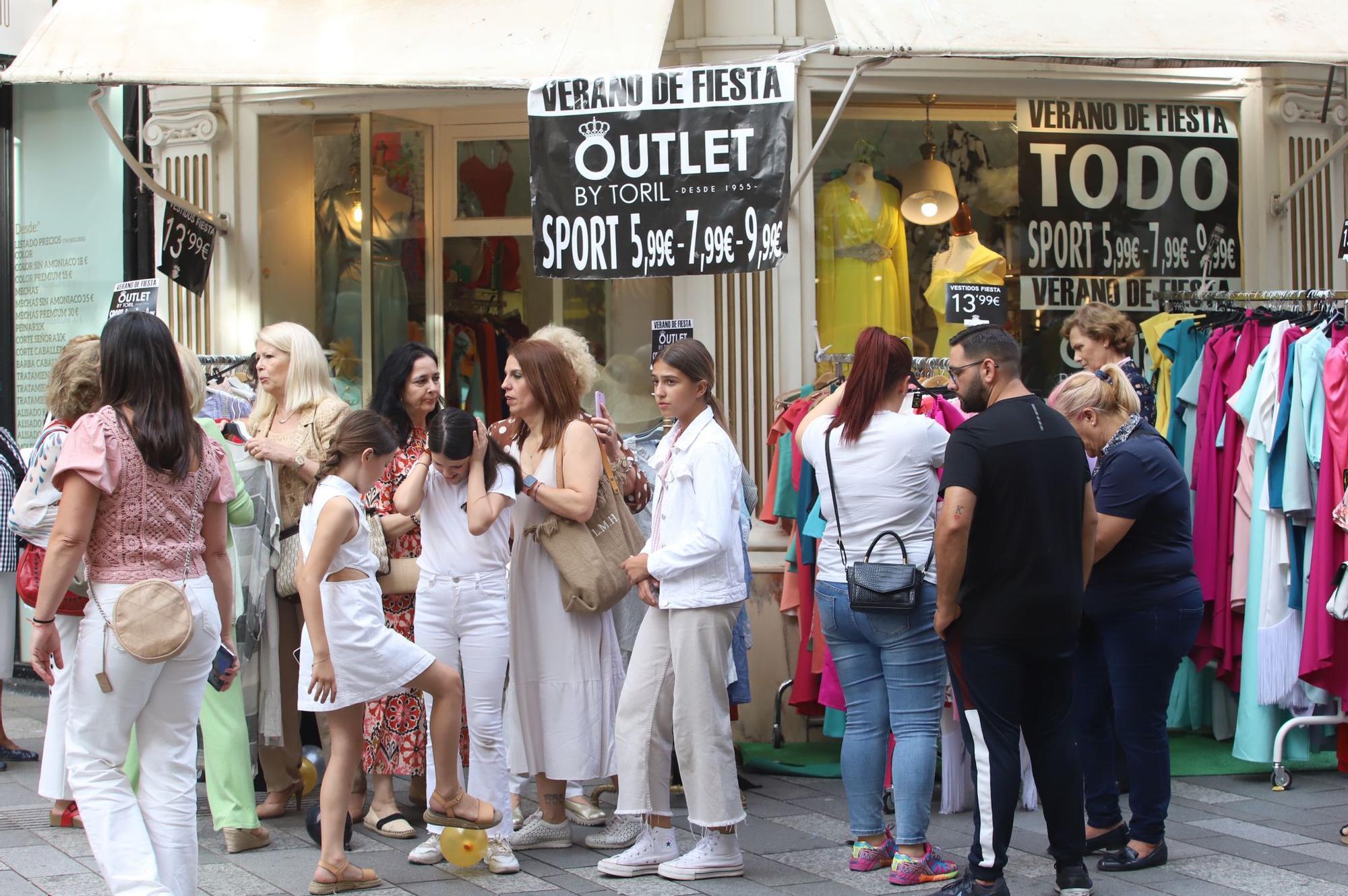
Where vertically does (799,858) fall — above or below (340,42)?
below

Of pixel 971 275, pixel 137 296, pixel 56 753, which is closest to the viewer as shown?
pixel 56 753

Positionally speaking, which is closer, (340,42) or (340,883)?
(340,883)

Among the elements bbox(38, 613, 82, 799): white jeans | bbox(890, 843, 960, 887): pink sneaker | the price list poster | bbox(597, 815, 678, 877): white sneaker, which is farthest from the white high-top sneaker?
the price list poster

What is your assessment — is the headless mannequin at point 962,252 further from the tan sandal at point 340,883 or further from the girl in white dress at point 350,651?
the tan sandal at point 340,883

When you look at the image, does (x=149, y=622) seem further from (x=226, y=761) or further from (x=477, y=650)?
(x=226, y=761)

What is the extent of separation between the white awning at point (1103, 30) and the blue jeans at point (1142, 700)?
2696 mm

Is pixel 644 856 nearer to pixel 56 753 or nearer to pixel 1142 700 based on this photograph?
pixel 1142 700

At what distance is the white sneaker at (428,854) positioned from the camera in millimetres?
5836

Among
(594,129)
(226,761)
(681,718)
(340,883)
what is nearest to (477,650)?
(681,718)

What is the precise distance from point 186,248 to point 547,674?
12.3 ft

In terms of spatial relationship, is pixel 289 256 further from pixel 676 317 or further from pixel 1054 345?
pixel 1054 345

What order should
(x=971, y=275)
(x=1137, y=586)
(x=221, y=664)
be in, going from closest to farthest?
(x=221, y=664)
(x=1137, y=586)
(x=971, y=275)

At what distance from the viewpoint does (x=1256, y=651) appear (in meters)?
7.33

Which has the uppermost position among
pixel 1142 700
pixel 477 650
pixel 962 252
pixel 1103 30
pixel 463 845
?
pixel 1103 30
